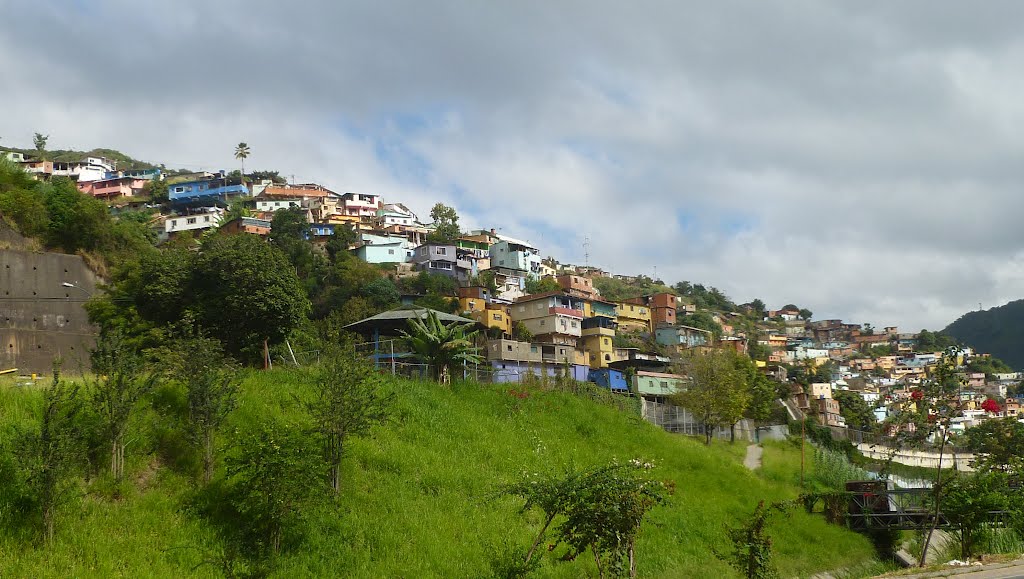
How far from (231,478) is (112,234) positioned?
34.0 metres

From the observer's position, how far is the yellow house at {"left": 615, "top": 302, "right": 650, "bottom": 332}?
86.6 meters

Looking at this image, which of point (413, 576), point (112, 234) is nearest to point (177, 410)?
point (413, 576)

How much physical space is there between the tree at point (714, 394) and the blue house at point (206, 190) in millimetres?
78892

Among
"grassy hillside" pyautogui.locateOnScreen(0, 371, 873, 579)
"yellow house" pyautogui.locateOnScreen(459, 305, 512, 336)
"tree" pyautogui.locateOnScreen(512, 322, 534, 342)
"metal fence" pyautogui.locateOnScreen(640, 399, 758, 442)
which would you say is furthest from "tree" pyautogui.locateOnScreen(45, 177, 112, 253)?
"tree" pyautogui.locateOnScreen(512, 322, 534, 342)

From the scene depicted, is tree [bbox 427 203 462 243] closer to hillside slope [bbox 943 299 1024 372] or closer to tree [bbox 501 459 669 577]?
tree [bbox 501 459 669 577]

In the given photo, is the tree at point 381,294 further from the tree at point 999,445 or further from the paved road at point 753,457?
the tree at point 999,445

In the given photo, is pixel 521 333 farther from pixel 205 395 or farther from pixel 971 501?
pixel 205 395

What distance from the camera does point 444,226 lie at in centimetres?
10444

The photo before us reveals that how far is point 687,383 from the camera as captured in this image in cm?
4888

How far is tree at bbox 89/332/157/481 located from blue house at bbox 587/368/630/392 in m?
42.4

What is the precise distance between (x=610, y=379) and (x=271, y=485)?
43.9 m

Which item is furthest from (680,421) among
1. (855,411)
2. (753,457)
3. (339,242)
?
(339,242)

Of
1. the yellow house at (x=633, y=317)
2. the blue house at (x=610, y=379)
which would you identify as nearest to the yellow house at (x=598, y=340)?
the blue house at (x=610, y=379)

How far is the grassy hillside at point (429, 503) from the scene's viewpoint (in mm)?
14844
